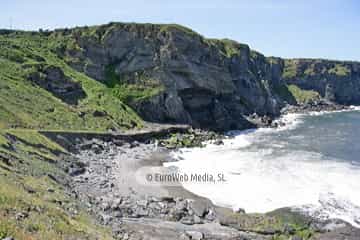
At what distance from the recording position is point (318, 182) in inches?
1892

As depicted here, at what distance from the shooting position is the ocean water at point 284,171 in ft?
132

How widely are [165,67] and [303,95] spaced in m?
112

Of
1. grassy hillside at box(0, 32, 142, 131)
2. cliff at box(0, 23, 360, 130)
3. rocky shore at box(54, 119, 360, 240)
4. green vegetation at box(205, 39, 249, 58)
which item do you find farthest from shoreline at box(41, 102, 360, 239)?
green vegetation at box(205, 39, 249, 58)

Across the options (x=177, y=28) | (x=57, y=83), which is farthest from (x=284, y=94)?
(x=57, y=83)

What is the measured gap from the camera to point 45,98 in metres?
73.5

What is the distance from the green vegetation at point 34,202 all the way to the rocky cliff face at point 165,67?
54.5 m

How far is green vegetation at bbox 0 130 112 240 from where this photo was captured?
716 inches

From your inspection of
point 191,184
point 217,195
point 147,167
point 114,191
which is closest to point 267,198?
point 217,195

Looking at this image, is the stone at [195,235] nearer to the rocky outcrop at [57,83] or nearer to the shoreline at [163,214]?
the shoreline at [163,214]

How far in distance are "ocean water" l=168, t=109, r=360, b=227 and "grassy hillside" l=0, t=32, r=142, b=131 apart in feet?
65.5

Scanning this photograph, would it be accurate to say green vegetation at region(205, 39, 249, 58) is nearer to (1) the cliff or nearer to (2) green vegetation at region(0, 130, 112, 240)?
(1) the cliff

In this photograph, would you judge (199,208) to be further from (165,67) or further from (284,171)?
(165,67)

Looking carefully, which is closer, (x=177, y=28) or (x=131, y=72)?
(x=131, y=72)

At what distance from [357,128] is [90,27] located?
82.9 m
